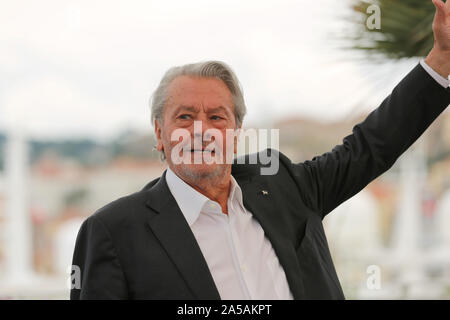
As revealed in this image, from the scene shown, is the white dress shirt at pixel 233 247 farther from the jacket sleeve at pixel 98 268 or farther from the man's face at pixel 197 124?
the jacket sleeve at pixel 98 268

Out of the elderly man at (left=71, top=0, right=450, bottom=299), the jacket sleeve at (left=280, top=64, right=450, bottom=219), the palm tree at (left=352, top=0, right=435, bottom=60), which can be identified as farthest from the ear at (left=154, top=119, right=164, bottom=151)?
the palm tree at (left=352, top=0, right=435, bottom=60)

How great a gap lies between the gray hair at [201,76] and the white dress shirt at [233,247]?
7.8 inches

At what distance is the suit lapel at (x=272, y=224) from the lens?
65.5 inches

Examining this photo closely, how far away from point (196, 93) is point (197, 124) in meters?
0.09

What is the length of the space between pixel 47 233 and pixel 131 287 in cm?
2774

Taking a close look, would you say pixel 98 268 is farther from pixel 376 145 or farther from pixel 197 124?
pixel 376 145

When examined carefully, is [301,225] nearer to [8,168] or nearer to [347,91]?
[347,91]

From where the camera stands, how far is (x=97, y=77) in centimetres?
3044

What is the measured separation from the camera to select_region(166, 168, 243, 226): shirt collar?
173 cm

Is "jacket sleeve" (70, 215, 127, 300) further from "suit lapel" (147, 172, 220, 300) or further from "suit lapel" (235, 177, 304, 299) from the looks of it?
"suit lapel" (235, 177, 304, 299)

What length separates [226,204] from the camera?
6.02ft

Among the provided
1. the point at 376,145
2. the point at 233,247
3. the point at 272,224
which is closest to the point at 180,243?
the point at 233,247

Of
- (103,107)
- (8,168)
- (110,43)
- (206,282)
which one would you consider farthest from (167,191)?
(110,43)

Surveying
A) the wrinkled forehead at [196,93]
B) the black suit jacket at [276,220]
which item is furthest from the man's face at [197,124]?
the black suit jacket at [276,220]
